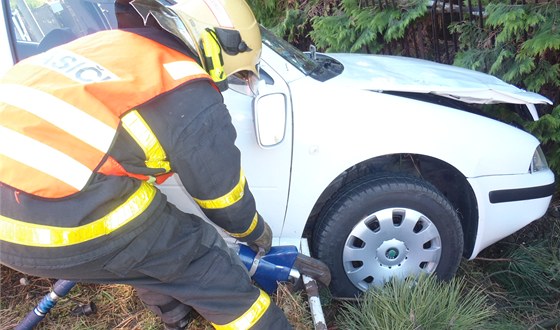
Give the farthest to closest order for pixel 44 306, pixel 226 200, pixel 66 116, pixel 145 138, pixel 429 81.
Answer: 1. pixel 429 81
2. pixel 44 306
3. pixel 226 200
4. pixel 145 138
5. pixel 66 116

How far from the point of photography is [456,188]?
2965 millimetres

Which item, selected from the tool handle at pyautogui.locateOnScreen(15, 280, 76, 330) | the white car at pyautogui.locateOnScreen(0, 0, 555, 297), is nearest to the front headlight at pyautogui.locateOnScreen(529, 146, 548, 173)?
the white car at pyautogui.locateOnScreen(0, 0, 555, 297)

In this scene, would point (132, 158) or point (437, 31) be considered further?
point (437, 31)

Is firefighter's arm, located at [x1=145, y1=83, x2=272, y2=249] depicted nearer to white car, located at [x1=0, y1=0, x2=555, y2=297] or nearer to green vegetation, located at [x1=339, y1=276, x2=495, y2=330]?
white car, located at [x1=0, y1=0, x2=555, y2=297]

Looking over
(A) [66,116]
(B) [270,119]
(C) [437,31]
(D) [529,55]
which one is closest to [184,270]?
(A) [66,116]

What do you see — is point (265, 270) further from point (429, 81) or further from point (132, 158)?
point (429, 81)

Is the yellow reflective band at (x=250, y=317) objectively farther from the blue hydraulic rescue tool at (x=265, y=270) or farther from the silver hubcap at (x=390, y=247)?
the silver hubcap at (x=390, y=247)

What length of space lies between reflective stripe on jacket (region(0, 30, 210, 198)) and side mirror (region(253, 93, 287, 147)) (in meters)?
0.74

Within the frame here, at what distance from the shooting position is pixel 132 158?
69.3 inches

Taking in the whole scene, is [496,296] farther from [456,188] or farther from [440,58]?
[440,58]

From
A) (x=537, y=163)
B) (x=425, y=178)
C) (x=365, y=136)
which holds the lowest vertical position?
(x=425, y=178)

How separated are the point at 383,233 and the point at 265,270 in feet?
2.05

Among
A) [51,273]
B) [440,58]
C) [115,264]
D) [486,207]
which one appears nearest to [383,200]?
[486,207]

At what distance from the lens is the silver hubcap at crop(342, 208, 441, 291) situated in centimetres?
269
